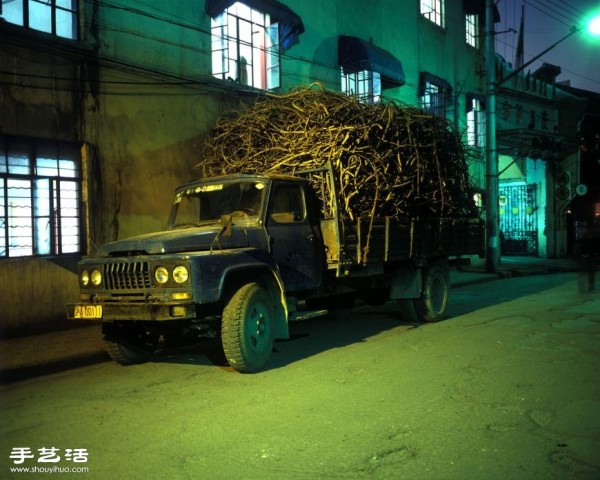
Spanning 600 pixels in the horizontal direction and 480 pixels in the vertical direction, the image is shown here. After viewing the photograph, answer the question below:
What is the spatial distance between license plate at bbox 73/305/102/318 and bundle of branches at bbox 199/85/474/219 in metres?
3.53

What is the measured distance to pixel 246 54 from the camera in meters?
14.3

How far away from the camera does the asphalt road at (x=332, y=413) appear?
3.98 metres

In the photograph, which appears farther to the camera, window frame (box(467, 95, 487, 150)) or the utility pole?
window frame (box(467, 95, 487, 150))

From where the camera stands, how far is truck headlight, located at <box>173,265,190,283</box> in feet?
19.4

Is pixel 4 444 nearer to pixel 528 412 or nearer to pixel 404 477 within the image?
pixel 404 477

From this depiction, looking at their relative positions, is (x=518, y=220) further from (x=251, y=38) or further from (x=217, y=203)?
(x=217, y=203)

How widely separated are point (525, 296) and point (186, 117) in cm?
875

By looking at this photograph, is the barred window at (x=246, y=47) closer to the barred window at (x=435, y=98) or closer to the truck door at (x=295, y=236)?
the truck door at (x=295, y=236)

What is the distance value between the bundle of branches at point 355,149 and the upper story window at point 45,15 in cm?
326

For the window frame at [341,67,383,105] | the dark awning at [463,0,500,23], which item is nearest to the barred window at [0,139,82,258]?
the window frame at [341,67,383,105]

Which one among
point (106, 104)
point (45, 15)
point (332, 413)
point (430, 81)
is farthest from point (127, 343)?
point (430, 81)

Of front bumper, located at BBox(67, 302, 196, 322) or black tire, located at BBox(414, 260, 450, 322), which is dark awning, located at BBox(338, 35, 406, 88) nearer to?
black tire, located at BBox(414, 260, 450, 322)

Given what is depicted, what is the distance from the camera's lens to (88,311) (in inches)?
252

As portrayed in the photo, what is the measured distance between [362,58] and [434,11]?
26.4 feet
